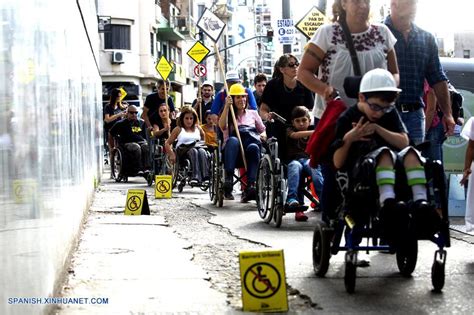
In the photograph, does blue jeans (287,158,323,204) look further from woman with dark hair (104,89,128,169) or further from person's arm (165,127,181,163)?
woman with dark hair (104,89,128,169)

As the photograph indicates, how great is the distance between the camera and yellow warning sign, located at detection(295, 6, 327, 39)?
1811 cm

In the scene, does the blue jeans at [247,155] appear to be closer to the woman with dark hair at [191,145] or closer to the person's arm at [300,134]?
the person's arm at [300,134]

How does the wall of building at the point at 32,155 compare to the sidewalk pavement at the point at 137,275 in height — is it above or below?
above

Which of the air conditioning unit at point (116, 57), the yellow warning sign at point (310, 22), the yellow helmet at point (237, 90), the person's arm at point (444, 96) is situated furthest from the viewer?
the air conditioning unit at point (116, 57)

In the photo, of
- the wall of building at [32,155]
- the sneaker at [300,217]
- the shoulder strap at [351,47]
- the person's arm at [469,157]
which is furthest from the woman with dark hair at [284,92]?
the wall of building at [32,155]

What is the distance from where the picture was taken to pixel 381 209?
4594 mm

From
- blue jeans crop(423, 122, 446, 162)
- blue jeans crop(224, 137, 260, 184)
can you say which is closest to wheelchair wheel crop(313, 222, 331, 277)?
blue jeans crop(423, 122, 446, 162)

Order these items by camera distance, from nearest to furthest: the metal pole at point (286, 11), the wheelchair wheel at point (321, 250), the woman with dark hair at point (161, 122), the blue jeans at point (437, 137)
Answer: the wheelchair wheel at point (321, 250), the blue jeans at point (437, 137), the woman with dark hair at point (161, 122), the metal pole at point (286, 11)

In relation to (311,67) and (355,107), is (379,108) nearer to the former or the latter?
(355,107)

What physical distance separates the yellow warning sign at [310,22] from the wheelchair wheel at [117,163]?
14.5 feet

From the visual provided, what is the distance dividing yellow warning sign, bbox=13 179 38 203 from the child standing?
16.7 feet

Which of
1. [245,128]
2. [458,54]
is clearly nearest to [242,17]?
[458,54]

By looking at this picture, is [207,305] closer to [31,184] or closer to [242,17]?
[31,184]

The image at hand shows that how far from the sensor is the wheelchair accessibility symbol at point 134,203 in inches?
376
